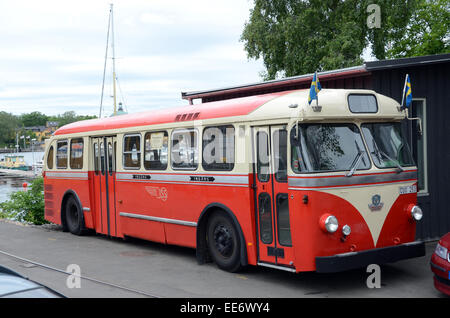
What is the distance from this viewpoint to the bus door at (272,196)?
816cm

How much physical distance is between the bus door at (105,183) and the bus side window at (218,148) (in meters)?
3.54

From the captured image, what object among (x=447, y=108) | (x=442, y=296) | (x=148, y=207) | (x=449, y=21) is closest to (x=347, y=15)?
(x=449, y=21)

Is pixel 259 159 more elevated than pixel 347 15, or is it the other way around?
pixel 347 15

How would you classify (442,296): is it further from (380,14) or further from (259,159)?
(380,14)

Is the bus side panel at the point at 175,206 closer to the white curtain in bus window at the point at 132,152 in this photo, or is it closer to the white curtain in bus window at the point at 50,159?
the white curtain in bus window at the point at 132,152

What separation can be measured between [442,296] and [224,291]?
2947mm

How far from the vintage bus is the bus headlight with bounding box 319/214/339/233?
1cm

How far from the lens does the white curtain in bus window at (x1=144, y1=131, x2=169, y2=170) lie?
10.9m

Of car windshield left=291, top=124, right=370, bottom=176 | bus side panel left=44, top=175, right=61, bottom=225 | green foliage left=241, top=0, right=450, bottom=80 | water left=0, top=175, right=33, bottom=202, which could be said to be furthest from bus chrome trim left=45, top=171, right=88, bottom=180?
water left=0, top=175, right=33, bottom=202

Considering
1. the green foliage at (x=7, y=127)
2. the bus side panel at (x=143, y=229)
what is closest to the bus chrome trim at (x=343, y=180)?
the bus side panel at (x=143, y=229)

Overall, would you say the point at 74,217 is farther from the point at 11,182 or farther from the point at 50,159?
the point at 11,182

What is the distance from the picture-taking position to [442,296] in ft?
25.1

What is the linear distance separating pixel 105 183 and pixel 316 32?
19304 millimetres

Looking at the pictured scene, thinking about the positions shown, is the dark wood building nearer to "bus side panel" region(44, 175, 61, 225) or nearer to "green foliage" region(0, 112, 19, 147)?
"bus side panel" region(44, 175, 61, 225)
